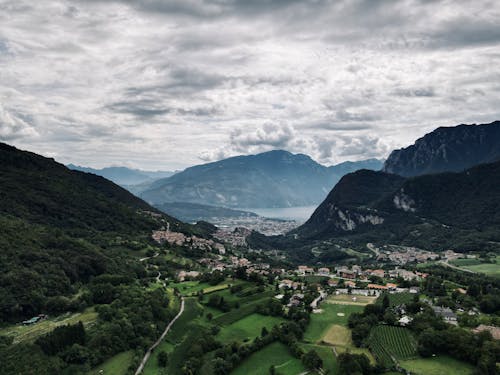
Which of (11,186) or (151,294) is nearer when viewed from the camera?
(151,294)

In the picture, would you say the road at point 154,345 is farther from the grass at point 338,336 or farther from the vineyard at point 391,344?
the vineyard at point 391,344

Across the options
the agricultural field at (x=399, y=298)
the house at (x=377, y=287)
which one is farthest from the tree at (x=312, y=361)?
the house at (x=377, y=287)

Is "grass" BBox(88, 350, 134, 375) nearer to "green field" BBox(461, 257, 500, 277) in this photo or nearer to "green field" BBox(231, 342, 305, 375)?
"green field" BBox(231, 342, 305, 375)

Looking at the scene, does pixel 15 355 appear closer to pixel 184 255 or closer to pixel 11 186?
pixel 184 255

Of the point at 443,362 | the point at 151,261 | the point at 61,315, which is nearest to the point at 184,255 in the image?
the point at 151,261

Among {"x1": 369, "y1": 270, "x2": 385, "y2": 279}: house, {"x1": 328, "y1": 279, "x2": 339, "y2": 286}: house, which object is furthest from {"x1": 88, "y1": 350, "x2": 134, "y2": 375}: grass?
{"x1": 369, "y1": 270, "x2": 385, "y2": 279}: house

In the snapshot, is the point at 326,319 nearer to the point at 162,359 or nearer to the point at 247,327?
the point at 247,327

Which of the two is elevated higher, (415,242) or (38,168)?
(38,168)

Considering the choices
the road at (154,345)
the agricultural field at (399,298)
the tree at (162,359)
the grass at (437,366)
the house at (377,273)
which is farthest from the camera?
the house at (377,273)

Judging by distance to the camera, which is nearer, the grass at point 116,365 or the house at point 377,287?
the grass at point 116,365
